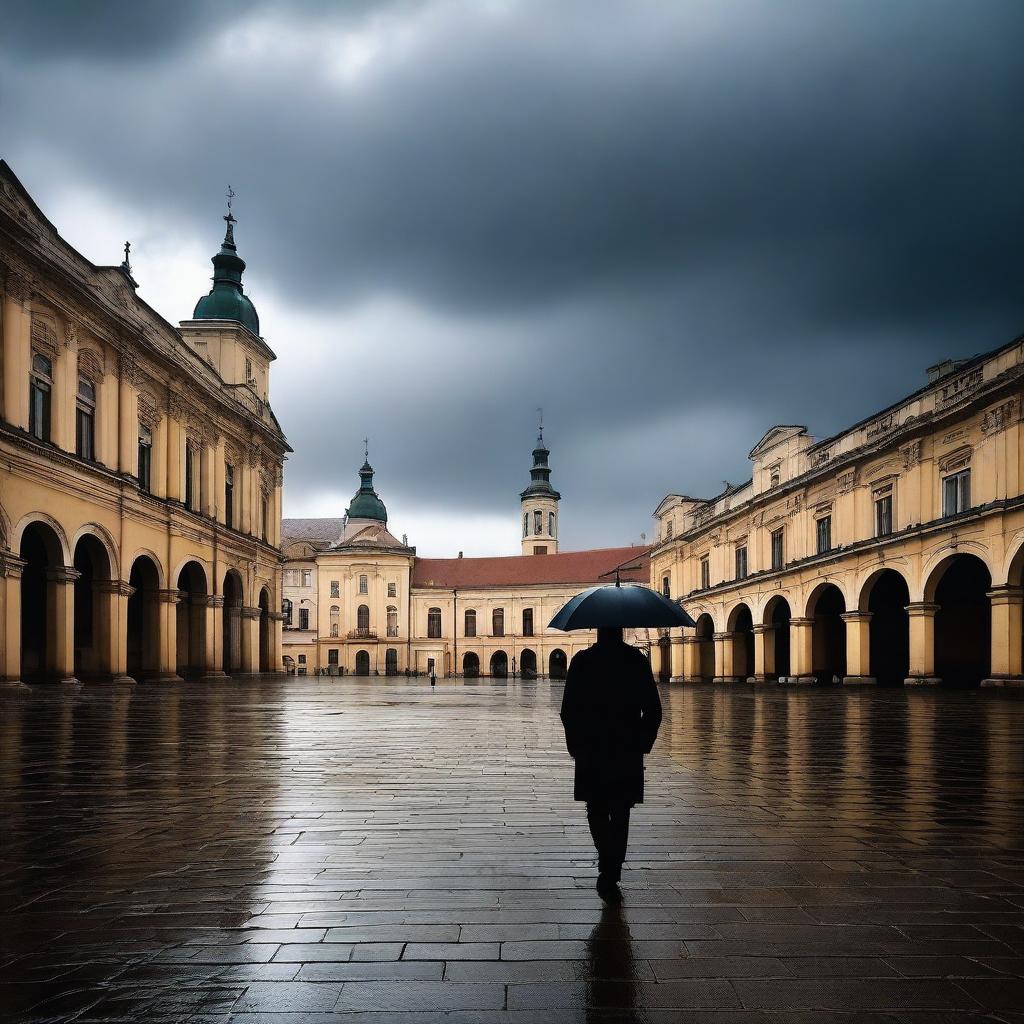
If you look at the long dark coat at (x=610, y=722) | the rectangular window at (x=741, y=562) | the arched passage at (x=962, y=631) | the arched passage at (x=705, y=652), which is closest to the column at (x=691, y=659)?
the arched passage at (x=705, y=652)

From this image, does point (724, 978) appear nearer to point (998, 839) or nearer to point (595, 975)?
point (595, 975)

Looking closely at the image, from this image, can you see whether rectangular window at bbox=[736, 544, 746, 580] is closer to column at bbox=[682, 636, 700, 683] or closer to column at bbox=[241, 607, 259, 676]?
column at bbox=[682, 636, 700, 683]

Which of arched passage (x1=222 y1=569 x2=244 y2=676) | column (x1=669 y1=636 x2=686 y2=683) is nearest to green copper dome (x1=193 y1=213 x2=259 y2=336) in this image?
arched passage (x1=222 y1=569 x2=244 y2=676)

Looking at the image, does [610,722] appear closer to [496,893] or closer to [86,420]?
[496,893]

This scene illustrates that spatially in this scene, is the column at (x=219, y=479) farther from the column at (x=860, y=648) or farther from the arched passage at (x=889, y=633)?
the arched passage at (x=889, y=633)

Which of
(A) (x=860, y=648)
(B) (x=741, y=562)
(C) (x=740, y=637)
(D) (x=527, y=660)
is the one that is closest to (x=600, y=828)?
(A) (x=860, y=648)

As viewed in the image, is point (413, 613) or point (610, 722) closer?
point (610, 722)

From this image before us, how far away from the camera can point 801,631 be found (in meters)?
38.7

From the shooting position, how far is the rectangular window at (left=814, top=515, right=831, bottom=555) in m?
37.4

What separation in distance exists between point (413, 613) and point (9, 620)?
63055 mm

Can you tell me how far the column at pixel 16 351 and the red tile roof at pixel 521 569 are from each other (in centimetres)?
5958

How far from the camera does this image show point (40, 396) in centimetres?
2689

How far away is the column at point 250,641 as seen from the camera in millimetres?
44625

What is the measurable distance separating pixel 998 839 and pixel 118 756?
8.51 metres
